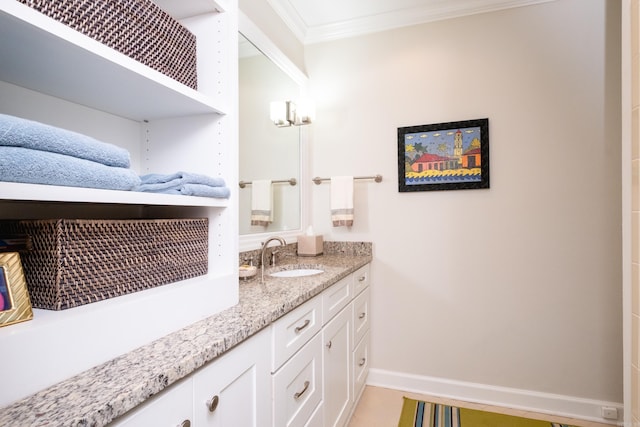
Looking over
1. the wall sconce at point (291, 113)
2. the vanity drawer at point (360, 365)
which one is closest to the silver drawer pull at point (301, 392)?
the vanity drawer at point (360, 365)

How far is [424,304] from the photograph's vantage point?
2303 mm

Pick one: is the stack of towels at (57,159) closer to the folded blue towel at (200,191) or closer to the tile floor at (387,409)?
the folded blue towel at (200,191)

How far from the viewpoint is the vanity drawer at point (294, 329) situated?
109cm

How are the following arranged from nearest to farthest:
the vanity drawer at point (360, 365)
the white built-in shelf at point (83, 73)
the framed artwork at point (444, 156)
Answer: the white built-in shelf at point (83, 73) < the vanity drawer at point (360, 365) < the framed artwork at point (444, 156)

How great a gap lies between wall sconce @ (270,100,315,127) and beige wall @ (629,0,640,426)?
66.5 inches

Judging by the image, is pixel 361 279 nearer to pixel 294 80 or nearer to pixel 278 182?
pixel 278 182

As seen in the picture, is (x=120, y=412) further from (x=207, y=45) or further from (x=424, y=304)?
(x=424, y=304)

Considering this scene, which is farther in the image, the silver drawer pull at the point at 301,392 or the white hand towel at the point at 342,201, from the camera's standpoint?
the white hand towel at the point at 342,201

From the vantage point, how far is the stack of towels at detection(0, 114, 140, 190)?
0.54m

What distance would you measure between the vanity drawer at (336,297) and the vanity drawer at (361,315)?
152mm

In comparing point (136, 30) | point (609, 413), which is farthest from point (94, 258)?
point (609, 413)

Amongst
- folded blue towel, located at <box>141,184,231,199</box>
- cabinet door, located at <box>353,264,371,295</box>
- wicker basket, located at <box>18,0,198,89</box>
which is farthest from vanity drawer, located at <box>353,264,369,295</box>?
wicker basket, located at <box>18,0,198,89</box>

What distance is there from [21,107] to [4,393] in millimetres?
679

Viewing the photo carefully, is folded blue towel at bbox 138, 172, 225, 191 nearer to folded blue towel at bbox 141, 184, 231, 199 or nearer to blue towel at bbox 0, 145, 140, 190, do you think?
folded blue towel at bbox 141, 184, 231, 199
